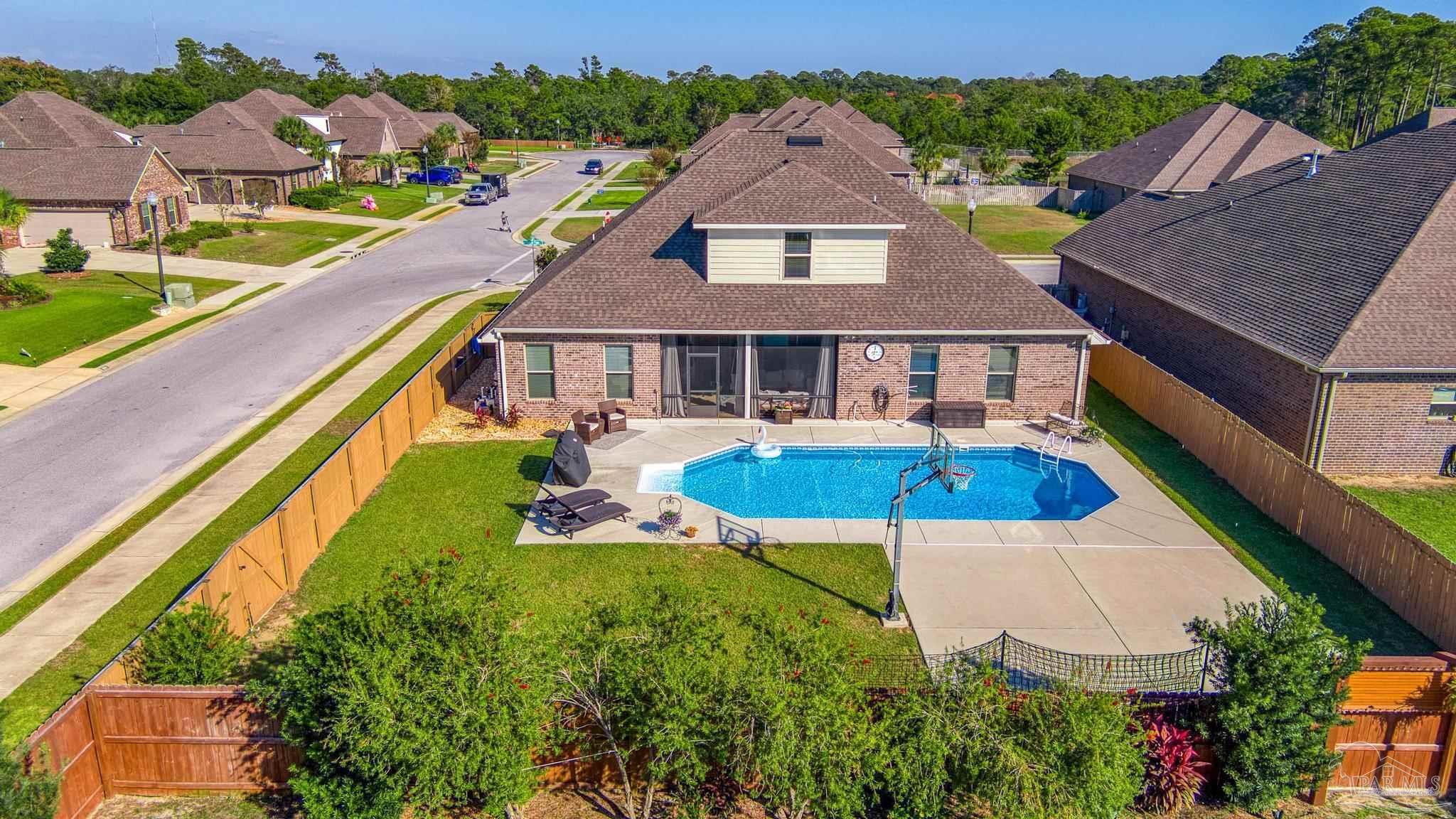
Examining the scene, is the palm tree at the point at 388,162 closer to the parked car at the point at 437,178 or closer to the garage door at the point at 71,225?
the parked car at the point at 437,178

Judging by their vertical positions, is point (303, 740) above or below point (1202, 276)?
below

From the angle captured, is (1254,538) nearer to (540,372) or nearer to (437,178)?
(540,372)

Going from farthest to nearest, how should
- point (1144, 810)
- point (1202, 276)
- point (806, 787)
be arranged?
point (1202, 276), point (1144, 810), point (806, 787)

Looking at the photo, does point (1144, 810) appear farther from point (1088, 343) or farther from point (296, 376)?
point (296, 376)

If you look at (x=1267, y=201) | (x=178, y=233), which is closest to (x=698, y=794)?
(x=1267, y=201)

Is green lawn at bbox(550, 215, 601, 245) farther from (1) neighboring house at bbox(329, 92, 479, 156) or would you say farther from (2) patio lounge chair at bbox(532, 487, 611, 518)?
(2) patio lounge chair at bbox(532, 487, 611, 518)

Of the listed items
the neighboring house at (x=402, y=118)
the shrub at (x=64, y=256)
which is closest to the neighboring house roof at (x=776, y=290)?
the shrub at (x=64, y=256)
